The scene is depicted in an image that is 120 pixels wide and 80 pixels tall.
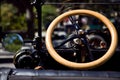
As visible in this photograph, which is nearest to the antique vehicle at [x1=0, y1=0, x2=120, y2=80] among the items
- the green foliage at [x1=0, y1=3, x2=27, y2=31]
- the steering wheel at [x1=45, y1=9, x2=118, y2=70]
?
the steering wheel at [x1=45, y1=9, x2=118, y2=70]

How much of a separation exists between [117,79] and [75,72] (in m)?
0.31

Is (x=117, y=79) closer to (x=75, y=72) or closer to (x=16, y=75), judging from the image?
(x=75, y=72)

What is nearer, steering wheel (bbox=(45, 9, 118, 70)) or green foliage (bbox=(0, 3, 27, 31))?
steering wheel (bbox=(45, 9, 118, 70))

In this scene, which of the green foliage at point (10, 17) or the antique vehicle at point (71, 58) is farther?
the green foliage at point (10, 17)

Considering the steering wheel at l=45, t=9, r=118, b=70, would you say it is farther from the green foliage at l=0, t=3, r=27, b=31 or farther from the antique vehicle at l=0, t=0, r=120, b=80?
the green foliage at l=0, t=3, r=27, b=31

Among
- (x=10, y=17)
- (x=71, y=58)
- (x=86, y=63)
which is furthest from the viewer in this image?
(x=10, y=17)

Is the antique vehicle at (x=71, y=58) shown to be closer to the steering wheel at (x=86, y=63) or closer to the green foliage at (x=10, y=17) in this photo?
the steering wheel at (x=86, y=63)

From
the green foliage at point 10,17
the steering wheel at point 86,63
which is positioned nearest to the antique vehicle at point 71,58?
the steering wheel at point 86,63

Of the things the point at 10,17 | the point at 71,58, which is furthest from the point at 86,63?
the point at 10,17

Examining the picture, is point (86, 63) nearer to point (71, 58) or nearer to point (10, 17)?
point (71, 58)

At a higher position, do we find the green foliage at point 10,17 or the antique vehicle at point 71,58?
the green foliage at point 10,17

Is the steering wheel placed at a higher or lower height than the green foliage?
lower

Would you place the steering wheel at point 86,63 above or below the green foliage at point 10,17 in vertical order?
below

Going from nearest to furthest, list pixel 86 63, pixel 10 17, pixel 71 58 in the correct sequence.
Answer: pixel 86 63 → pixel 71 58 → pixel 10 17
